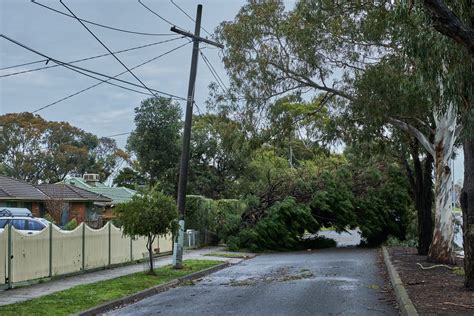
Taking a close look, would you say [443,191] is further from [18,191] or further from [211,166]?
[211,166]

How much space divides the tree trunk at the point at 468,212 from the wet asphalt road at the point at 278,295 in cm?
198

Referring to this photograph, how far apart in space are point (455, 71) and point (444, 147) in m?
8.69

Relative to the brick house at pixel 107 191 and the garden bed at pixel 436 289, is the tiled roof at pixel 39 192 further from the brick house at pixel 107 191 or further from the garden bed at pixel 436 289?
the garden bed at pixel 436 289

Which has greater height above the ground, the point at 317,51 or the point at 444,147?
the point at 317,51

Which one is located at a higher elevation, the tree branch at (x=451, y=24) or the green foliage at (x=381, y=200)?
the tree branch at (x=451, y=24)

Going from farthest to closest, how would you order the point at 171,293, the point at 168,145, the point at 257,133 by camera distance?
1. the point at 168,145
2. the point at 257,133
3. the point at 171,293

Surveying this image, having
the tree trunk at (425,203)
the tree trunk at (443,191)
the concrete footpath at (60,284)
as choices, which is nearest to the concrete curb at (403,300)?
the tree trunk at (443,191)

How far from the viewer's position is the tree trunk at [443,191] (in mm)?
18016

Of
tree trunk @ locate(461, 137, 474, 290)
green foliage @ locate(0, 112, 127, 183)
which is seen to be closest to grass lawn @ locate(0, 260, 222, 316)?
tree trunk @ locate(461, 137, 474, 290)

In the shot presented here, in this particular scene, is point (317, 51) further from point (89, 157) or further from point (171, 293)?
point (89, 157)

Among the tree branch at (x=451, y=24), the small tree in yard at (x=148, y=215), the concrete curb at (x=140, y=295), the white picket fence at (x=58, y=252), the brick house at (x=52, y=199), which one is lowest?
the concrete curb at (x=140, y=295)

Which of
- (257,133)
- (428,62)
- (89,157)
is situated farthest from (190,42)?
(89,157)

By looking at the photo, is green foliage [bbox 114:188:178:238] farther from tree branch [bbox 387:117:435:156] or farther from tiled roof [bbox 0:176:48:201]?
tiled roof [bbox 0:176:48:201]

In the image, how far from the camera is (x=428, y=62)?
10438mm
